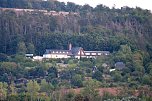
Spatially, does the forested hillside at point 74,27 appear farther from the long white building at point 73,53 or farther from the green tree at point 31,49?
the long white building at point 73,53

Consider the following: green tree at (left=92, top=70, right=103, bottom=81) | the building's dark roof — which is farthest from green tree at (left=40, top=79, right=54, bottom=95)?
the building's dark roof

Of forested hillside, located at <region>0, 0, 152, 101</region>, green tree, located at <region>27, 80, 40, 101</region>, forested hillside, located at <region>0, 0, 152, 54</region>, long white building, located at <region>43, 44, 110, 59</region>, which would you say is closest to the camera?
green tree, located at <region>27, 80, 40, 101</region>

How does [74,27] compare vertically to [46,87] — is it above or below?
above

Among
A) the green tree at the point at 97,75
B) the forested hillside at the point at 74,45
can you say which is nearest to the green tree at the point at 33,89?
the forested hillside at the point at 74,45

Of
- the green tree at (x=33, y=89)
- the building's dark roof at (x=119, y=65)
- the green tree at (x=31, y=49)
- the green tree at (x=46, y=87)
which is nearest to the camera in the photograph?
the green tree at (x=33, y=89)

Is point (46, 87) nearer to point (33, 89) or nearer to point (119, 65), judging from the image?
point (33, 89)

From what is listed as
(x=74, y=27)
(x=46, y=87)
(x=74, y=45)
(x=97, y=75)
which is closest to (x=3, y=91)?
(x=46, y=87)

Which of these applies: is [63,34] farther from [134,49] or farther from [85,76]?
[85,76]

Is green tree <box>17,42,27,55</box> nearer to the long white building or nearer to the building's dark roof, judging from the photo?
the long white building

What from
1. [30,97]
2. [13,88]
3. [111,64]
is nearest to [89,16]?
[111,64]
